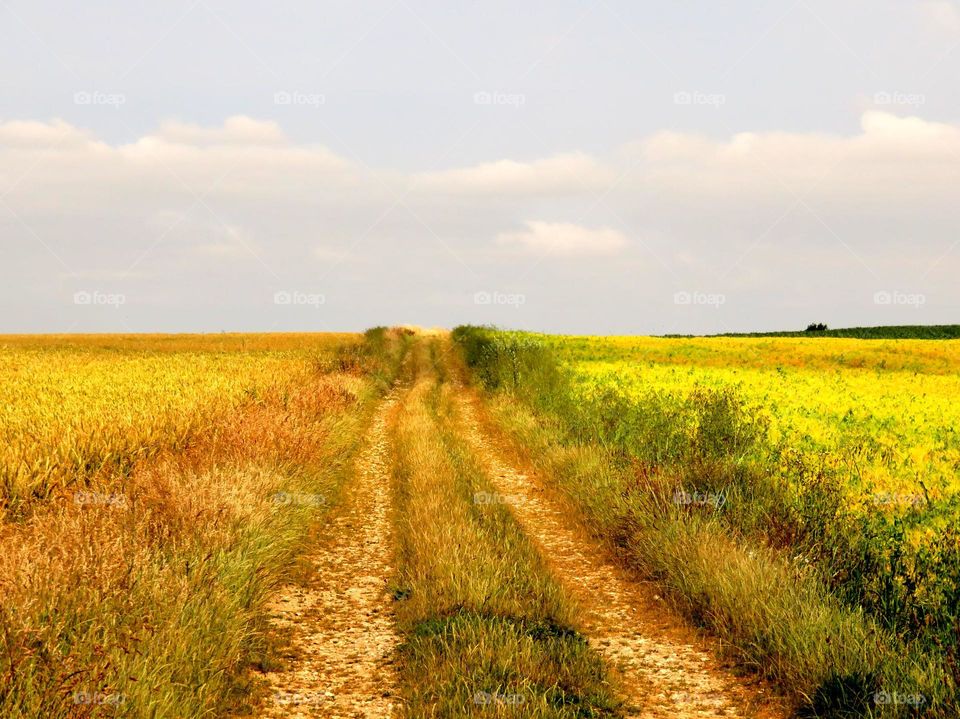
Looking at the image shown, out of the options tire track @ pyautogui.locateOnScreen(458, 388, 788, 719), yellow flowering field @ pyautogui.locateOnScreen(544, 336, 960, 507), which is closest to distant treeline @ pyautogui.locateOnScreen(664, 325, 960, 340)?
yellow flowering field @ pyautogui.locateOnScreen(544, 336, 960, 507)

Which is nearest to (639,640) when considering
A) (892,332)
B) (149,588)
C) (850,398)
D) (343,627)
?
(343,627)

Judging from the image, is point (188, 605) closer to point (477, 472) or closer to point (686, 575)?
point (686, 575)

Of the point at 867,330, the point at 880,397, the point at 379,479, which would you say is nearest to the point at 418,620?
the point at 379,479

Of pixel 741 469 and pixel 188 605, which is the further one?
pixel 741 469

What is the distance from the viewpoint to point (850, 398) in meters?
18.9

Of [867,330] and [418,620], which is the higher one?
[867,330]

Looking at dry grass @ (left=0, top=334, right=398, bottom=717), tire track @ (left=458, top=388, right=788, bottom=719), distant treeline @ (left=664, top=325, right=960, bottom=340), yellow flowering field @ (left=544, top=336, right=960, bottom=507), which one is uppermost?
distant treeline @ (left=664, top=325, right=960, bottom=340)

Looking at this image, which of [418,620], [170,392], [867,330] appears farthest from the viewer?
[867,330]

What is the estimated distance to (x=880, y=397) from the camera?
1966cm

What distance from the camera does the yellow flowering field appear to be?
9930 mm

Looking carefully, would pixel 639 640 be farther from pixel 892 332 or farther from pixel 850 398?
pixel 892 332

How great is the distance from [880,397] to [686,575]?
1553 cm

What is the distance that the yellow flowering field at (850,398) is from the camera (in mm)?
9930

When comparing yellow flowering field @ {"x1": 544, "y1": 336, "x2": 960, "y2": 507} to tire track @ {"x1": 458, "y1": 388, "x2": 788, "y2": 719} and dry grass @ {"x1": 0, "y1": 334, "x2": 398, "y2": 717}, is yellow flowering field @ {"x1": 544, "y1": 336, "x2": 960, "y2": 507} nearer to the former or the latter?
tire track @ {"x1": 458, "y1": 388, "x2": 788, "y2": 719}
